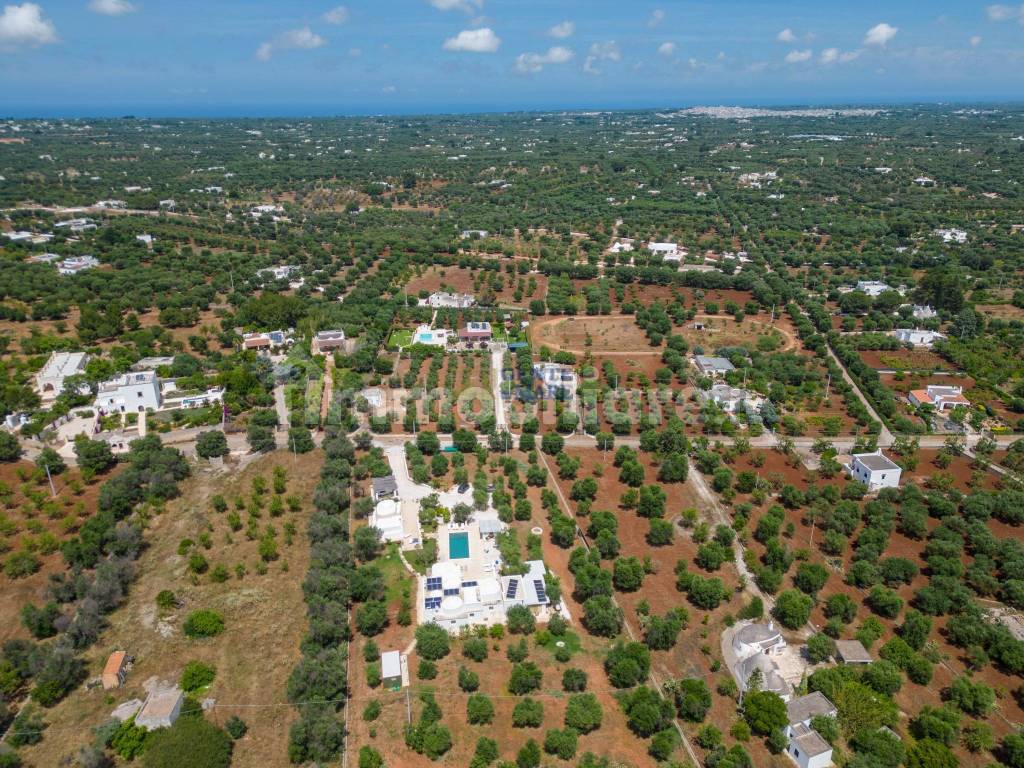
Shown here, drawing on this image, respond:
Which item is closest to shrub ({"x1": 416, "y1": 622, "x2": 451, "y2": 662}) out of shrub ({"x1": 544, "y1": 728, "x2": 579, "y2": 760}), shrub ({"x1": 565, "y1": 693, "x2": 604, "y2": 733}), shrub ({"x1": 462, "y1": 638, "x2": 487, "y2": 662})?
shrub ({"x1": 462, "y1": 638, "x2": 487, "y2": 662})

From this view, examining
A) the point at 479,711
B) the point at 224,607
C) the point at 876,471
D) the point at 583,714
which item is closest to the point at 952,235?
the point at 876,471

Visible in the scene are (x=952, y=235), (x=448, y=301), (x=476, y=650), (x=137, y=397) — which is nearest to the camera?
(x=476, y=650)

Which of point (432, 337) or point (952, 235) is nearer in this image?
point (432, 337)

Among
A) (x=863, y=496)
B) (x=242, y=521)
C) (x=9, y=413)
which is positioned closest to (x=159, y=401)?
(x=9, y=413)

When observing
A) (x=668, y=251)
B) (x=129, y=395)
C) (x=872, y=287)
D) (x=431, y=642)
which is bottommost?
(x=431, y=642)

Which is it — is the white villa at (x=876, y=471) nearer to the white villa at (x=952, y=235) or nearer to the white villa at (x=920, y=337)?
the white villa at (x=920, y=337)

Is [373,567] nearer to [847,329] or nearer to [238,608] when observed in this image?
[238,608]

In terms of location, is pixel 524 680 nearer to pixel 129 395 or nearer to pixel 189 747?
pixel 189 747

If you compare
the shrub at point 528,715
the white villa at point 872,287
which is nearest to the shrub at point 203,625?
the shrub at point 528,715
